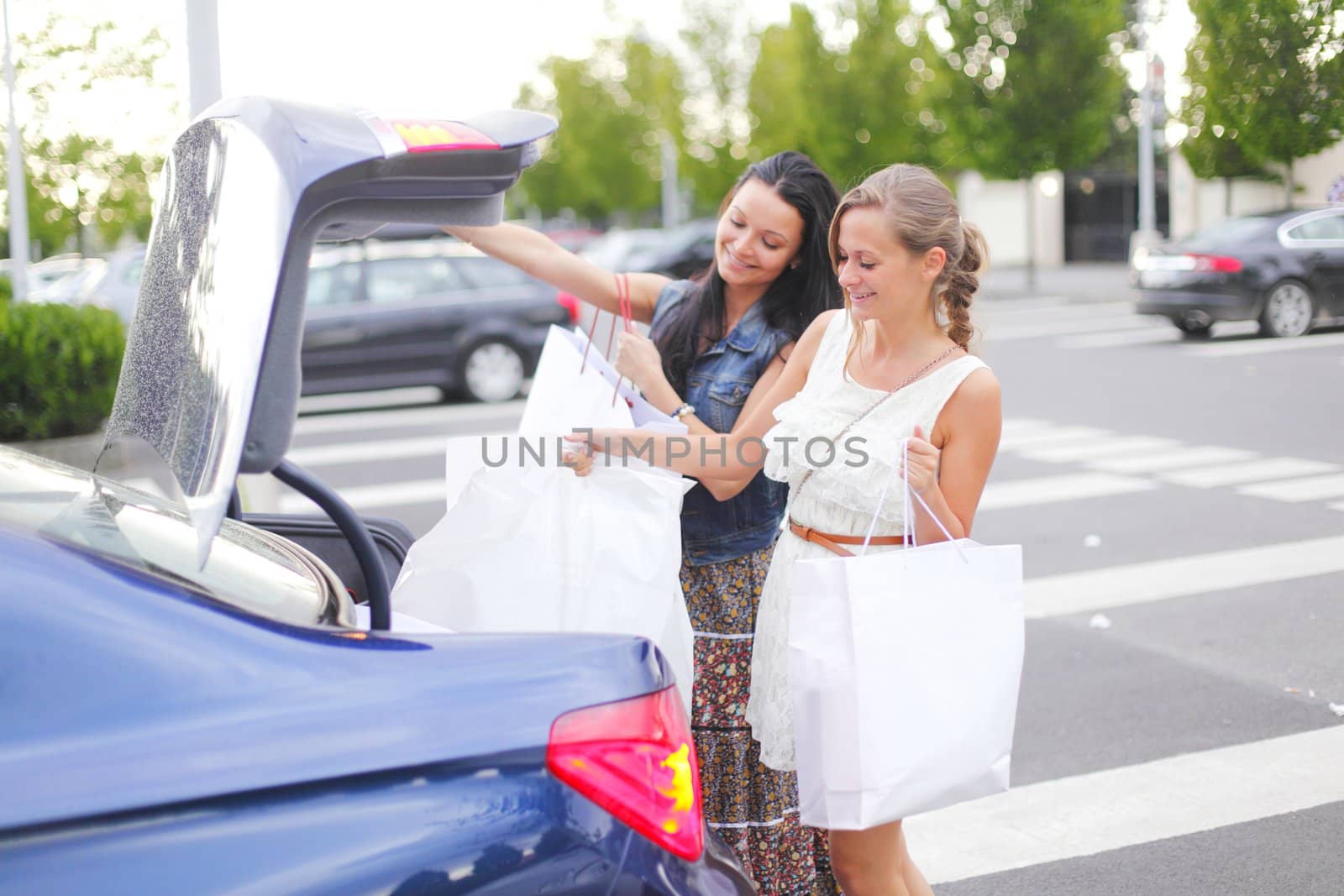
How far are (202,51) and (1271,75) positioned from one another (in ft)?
18.0

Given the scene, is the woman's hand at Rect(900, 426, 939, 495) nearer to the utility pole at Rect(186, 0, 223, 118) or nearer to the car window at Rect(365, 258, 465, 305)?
the utility pole at Rect(186, 0, 223, 118)

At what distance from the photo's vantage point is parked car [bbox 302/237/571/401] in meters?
12.8

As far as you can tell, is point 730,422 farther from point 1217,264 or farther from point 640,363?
point 1217,264

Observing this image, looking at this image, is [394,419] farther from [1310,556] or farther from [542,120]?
[542,120]

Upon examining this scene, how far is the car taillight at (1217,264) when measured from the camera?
50.1ft

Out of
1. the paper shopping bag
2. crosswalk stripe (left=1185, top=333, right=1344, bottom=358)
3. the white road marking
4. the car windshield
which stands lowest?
A: the white road marking

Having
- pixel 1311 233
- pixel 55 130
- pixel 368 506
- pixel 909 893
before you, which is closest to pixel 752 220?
pixel 909 893

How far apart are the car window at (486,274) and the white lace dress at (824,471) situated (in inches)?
428

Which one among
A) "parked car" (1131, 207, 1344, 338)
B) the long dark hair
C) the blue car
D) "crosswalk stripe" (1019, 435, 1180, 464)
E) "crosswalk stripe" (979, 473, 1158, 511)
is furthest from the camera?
"parked car" (1131, 207, 1344, 338)

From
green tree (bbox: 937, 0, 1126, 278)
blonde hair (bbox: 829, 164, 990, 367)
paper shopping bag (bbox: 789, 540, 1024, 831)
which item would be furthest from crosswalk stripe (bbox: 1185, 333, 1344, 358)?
paper shopping bag (bbox: 789, 540, 1024, 831)

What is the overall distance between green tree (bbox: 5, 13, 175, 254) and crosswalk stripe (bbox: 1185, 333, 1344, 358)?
36.5ft

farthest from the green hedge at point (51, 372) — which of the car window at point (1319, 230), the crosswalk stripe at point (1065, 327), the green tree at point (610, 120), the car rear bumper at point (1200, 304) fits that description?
the green tree at point (610, 120)

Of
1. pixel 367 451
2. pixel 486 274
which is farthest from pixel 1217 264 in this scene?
pixel 367 451

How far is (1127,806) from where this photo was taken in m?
4.06
